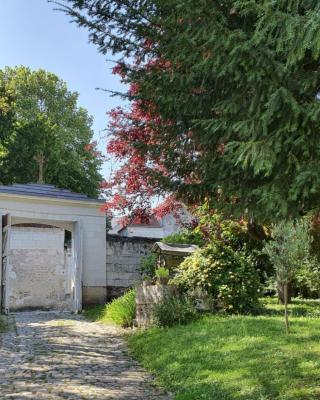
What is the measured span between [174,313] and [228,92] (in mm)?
5910

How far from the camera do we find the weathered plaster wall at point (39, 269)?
1947cm

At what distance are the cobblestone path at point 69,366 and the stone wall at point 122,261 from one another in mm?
4299

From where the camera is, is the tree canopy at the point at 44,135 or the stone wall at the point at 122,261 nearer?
the stone wall at the point at 122,261

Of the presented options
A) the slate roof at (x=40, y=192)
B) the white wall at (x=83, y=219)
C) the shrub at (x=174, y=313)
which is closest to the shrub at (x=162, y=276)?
the shrub at (x=174, y=313)

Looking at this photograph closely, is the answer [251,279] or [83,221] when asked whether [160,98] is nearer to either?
[251,279]

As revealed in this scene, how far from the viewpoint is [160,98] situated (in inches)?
176

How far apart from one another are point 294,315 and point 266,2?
7510mm

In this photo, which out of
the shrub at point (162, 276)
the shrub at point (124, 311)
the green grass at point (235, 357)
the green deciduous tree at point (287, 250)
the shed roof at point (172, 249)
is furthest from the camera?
the shed roof at point (172, 249)

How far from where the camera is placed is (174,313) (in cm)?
917

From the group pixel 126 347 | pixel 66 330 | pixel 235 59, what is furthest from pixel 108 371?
pixel 235 59

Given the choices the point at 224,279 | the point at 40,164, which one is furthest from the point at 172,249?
the point at 40,164

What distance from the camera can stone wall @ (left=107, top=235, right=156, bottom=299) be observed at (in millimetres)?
15414

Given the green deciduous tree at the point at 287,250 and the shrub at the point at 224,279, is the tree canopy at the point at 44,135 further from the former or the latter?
the green deciduous tree at the point at 287,250

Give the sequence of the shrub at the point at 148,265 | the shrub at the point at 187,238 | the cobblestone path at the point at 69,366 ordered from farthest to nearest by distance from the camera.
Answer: the shrub at the point at 187,238 → the shrub at the point at 148,265 → the cobblestone path at the point at 69,366
